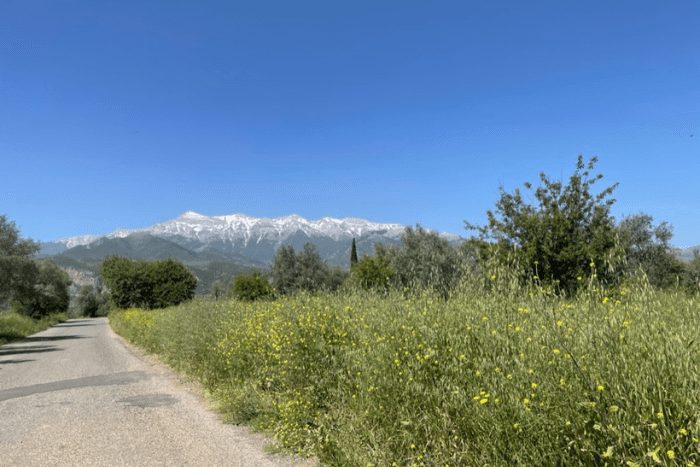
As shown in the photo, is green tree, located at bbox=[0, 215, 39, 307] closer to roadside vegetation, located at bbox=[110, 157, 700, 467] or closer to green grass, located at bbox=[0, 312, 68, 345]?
green grass, located at bbox=[0, 312, 68, 345]

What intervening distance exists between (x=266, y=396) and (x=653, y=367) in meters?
5.72

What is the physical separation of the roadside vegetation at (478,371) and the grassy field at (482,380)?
15mm

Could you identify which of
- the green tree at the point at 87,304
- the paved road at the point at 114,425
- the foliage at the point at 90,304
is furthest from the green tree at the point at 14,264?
the green tree at the point at 87,304

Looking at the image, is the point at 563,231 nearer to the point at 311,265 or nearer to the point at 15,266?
the point at 15,266

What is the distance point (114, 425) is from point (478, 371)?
6.28 m

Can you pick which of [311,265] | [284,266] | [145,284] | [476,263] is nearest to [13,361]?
[476,263]

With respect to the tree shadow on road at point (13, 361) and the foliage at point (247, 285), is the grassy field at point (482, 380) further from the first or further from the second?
the foliage at point (247, 285)

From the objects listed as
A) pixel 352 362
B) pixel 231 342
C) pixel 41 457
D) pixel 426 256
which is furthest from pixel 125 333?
pixel 426 256

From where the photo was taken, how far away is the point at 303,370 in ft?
22.2

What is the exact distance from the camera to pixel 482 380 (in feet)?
13.3

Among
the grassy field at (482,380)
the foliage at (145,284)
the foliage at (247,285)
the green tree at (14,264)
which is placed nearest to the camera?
the grassy field at (482,380)

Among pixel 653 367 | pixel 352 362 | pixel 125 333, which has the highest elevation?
pixel 653 367

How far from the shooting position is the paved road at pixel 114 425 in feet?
19.6

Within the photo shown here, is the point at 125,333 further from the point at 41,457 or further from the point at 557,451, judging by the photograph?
the point at 557,451
